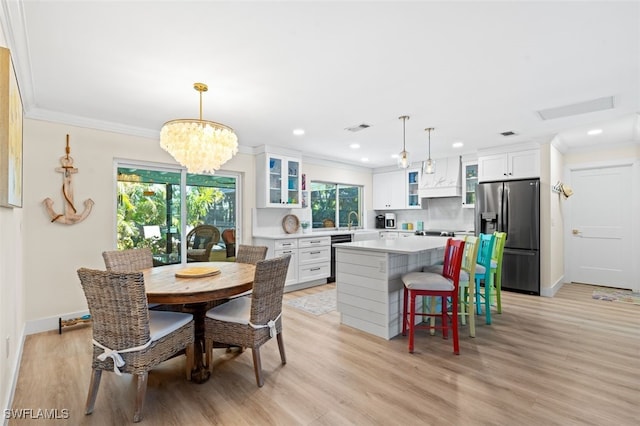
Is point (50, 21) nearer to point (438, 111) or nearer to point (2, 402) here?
point (2, 402)

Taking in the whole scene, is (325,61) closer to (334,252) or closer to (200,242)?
(200,242)

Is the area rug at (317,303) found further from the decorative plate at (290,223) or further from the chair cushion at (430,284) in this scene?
the chair cushion at (430,284)

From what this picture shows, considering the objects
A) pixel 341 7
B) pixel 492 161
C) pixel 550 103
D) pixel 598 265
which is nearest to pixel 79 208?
pixel 341 7

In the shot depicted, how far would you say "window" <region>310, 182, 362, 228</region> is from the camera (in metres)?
6.53

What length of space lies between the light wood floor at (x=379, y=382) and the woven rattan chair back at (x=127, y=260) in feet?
2.68

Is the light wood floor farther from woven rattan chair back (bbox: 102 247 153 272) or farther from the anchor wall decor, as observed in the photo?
the anchor wall decor

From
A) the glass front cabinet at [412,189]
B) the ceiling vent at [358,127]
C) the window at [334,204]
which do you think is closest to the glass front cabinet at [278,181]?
the window at [334,204]

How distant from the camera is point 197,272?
2658mm

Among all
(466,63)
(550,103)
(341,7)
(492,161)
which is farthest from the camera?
(492,161)

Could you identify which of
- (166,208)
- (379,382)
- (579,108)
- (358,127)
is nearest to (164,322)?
(379,382)

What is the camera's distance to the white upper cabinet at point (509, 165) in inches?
190

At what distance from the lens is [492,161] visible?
207 inches

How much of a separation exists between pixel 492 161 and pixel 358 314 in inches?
144

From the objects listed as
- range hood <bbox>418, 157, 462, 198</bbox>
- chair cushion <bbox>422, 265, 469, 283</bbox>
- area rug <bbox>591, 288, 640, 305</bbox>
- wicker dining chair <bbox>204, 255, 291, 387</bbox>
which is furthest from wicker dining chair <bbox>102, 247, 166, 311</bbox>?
area rug <bbox>591, 288, 640, 305</bbox>
